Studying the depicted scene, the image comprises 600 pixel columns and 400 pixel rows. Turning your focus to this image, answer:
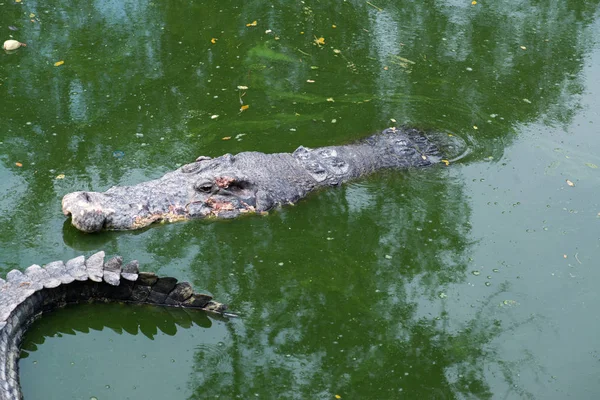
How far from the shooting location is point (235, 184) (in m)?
7.45

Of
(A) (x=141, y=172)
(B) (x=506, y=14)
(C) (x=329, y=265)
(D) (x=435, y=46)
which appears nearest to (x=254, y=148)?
(A) (x=141, y=172)

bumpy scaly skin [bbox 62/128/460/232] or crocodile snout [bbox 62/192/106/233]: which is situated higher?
crocodile snout [bbox 62/192/106/233]

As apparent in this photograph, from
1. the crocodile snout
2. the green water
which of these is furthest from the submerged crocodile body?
the crocodile snout

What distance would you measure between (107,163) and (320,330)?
10.3ft

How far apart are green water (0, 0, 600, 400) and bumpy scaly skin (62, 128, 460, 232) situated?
16cm

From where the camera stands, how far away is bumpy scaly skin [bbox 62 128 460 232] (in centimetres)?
698

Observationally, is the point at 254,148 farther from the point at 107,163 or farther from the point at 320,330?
the point at 320,330

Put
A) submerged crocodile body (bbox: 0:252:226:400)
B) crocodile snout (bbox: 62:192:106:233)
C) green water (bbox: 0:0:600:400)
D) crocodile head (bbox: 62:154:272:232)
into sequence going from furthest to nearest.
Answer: crocodile head (bbox: 62:154:272:232) < crocodile snout (bbox: 62:192:106:233) < green water (bbox: 0:0:600:400) < submerged crocodile body (bbox: 0:252:226:400)

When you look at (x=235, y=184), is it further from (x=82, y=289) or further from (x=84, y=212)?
(x=82, y=289)

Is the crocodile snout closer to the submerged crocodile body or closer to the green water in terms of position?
the green water

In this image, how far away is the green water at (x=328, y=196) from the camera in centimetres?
572

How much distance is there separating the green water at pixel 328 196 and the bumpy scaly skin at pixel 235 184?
16cm

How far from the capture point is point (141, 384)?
17.7ft

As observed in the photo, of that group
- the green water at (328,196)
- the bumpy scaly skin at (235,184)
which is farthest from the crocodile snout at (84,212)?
the green water at (328,196)
